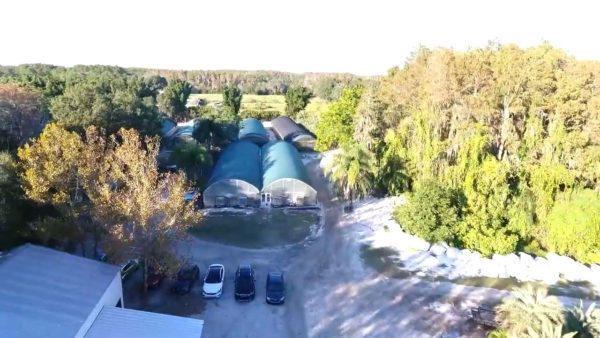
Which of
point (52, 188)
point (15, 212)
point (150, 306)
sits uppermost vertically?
point (52, 188)

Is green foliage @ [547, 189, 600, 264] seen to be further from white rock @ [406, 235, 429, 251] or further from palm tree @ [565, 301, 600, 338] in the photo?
palm tree @ [565, 301, 600, 338]

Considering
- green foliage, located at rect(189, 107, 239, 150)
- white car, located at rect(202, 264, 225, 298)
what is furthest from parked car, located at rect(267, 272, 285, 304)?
green foliage, located at rect(189, 107, 239, 150)

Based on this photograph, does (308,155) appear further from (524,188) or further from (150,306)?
(150,306)

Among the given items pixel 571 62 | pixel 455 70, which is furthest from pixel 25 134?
pixel 571 62

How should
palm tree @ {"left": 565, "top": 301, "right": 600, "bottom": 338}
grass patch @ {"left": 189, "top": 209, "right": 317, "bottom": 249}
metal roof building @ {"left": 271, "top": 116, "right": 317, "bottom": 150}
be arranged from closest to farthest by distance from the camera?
palm tree @ {"left": 565, "top": 301, "right": 600, "bottom": 338} → grass patch @ {"left": 189, "top": 209, "right": 317, "bottom": 249} → metal roof building @ {"left": 271, "top": 116, "right": 317, "bottom": 150}

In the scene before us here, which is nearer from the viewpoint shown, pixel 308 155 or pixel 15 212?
pixel 15 212

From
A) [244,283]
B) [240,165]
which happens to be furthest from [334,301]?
[240,165]

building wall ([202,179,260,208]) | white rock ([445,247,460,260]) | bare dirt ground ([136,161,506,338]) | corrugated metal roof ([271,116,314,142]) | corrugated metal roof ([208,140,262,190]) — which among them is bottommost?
bare dirt ground ([136,161,506,338])
